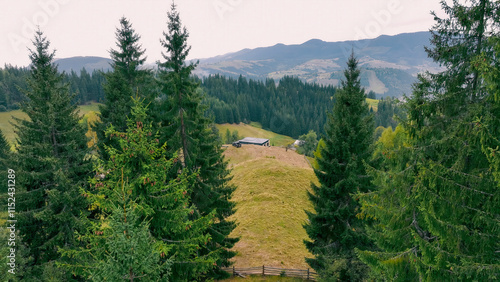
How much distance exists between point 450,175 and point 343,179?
823 cm

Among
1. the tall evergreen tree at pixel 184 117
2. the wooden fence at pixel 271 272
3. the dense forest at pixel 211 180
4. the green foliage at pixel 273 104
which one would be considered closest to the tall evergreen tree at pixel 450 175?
the dense forest at pixel 211 180

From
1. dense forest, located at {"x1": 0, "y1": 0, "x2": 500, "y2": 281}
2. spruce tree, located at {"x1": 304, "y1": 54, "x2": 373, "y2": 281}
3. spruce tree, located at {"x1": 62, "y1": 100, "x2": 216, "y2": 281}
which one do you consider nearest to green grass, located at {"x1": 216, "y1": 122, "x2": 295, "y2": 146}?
dense forest, located at {"x1": 0, "y1": 0, "x2": 500, "y2": 281}

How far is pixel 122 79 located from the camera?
2055 centimetres

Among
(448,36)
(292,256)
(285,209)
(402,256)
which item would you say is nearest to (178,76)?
(448,36)

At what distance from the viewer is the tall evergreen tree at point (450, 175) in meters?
7.48

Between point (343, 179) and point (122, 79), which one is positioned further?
point (122, 79)

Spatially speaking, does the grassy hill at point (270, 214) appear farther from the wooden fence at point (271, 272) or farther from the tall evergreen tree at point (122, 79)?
the tall evergreen tree at point (122, 79)

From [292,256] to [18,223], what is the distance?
21.9 metres

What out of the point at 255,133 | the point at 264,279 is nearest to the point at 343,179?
the point at 264,279

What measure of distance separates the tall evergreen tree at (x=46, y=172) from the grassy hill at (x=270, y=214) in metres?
11.4

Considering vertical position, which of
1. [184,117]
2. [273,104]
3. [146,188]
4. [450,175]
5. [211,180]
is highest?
[184,117]

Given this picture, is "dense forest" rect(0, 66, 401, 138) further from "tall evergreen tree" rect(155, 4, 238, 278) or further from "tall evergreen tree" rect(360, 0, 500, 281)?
"tall evergreen tree" rect(360, 0, 500, 281)

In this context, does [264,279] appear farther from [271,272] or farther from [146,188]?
[146,188]

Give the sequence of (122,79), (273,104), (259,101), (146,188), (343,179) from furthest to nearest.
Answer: (259,101) → (273,104) → (122,79) → (343,179) → (146,188)
